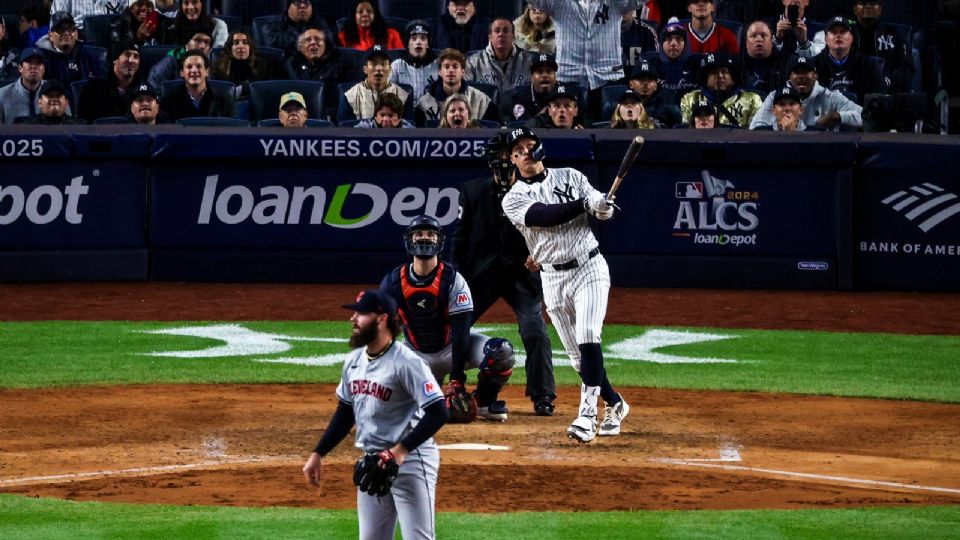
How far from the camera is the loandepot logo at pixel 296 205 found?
17.0 metres

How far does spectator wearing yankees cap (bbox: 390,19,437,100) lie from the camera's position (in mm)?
18141

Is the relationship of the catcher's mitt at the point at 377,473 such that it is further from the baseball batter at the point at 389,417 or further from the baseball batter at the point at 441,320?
the baseball batter at the point at 441,320

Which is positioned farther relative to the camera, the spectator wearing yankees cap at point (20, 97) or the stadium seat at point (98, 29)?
the stadium seat at point (98, 29)

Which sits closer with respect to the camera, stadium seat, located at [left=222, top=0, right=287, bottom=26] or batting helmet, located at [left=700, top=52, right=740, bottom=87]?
batting helmet, located at [left=700, top=52, right=740, bottom=87]

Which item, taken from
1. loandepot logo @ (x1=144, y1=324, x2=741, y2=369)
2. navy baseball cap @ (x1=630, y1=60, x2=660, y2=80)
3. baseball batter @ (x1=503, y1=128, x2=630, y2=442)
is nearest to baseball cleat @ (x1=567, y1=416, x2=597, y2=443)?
baseball batter @ (x1=503, y1=128, x2=630, y2=442)

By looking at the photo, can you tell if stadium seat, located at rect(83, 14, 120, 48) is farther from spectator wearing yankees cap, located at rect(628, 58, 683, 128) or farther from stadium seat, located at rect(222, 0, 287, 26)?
spectator wearing yankees cap, located at rect(628, 58, 683, 128)

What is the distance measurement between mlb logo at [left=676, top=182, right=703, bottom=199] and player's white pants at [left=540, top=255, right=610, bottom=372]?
6.68 meters

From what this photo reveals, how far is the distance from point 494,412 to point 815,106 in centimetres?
784

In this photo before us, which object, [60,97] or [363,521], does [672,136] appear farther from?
[363,521]

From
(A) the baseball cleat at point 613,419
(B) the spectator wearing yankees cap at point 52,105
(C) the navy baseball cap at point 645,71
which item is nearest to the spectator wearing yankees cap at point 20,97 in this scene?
(B) the spectator wearing yankees cap at point 52,105

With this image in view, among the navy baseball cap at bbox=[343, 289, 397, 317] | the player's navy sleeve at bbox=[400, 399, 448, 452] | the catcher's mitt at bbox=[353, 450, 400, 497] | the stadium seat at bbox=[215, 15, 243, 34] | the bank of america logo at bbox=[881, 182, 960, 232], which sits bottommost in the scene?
the bank of america logo at bbox=[881, 182, 960, 232]

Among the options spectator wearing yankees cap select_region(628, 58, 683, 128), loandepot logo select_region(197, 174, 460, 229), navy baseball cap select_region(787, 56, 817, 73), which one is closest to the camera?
loandepot logo select_region(197, 174, 460, 229)

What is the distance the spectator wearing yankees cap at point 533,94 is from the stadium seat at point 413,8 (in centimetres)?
321

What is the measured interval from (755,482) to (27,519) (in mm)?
4067
